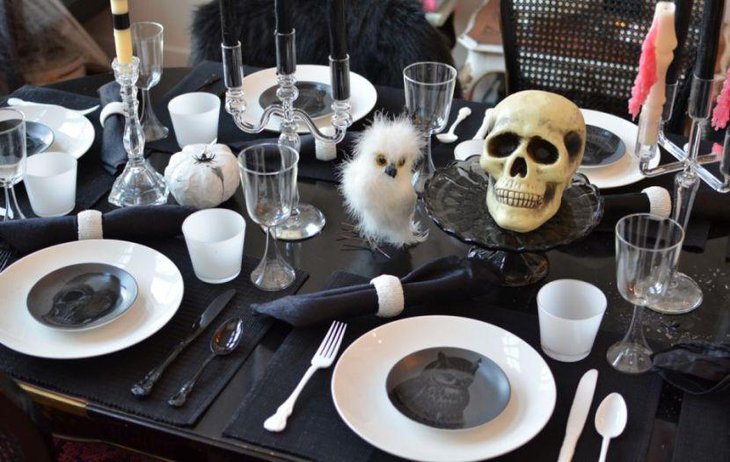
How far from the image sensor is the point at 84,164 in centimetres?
148

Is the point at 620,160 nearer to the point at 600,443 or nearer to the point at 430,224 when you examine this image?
the point at 430,224

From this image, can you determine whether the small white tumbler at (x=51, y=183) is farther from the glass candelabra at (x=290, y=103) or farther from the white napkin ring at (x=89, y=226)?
the glass candelabra at (x=290, y=103)

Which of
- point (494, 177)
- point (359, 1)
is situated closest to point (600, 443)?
point (494, 177)

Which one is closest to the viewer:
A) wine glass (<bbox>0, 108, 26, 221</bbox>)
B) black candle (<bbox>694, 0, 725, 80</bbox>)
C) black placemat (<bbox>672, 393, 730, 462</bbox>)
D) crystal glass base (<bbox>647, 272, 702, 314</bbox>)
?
black placemat (<bbox>672, 393, 730, 462</bbox>)

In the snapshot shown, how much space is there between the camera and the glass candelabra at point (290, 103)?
1.19 metres

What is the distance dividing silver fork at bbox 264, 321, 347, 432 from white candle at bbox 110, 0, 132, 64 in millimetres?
509

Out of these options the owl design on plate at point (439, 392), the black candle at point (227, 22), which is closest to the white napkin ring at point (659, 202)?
the owl design on plate at point (439, 392)

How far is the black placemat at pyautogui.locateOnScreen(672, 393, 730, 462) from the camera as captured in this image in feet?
3.02

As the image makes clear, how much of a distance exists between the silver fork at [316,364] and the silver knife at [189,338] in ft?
0.50

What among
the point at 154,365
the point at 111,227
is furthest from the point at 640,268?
the point at 111,227

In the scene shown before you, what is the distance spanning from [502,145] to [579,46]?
0.79 metres

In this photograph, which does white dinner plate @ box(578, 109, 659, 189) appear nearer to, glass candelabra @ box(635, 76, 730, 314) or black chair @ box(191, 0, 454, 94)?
glass candelabra @ box(635, 76, 730, 314)

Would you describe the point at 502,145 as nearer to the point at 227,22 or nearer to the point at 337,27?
the point at 337,27

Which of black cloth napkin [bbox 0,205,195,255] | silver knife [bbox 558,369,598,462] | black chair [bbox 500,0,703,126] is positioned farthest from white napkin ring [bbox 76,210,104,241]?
black chair [bbox 500,0,703,126]
